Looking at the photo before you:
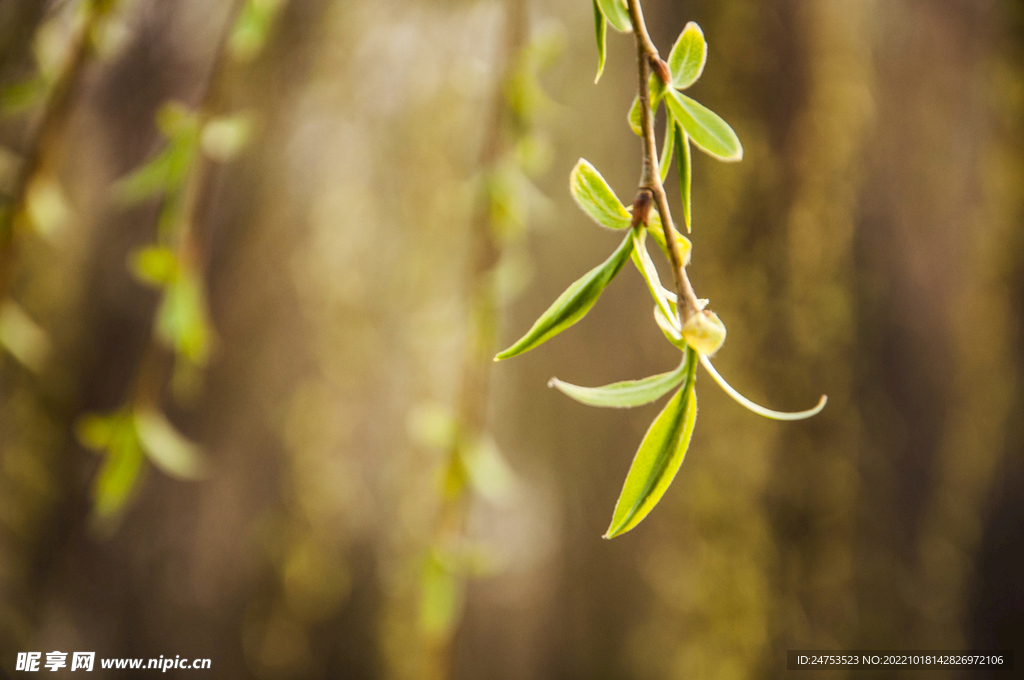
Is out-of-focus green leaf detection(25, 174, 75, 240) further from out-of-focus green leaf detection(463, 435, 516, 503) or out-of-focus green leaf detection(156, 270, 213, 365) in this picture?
out-of-focus green leaf detection(463, 435, 516, 503)

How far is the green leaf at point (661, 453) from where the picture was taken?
10cm

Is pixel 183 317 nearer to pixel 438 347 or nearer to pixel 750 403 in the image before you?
pixel 750 403

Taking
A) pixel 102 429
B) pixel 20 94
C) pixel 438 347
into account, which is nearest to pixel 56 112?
pixel 20 94

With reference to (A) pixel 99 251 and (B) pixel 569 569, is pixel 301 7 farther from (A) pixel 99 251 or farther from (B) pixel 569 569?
(B) pixel 569 569

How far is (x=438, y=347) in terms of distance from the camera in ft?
1.96

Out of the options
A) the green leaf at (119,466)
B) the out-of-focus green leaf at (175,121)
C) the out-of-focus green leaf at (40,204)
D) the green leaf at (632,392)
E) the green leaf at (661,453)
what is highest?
the out-of-focus green leaf at (175,121)

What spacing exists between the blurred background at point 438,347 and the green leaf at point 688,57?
0.39m

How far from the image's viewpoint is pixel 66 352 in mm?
543

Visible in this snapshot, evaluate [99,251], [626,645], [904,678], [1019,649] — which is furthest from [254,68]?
[1019,649]

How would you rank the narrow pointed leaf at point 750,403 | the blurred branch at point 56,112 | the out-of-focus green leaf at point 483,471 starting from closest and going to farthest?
the narrow pointed leaf at point 750,403, the blurred branch at point 56,112, the out-of-focus green leaf at point 483,471

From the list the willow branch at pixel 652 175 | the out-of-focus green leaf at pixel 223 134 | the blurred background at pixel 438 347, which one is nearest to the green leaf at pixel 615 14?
the willow branch at pixel 652 175

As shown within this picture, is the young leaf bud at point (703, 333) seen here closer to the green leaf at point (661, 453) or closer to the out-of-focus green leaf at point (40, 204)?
the green leaf at point (661, 453)

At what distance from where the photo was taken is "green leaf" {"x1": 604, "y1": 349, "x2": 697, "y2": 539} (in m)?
0.10

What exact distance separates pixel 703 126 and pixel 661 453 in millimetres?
67
